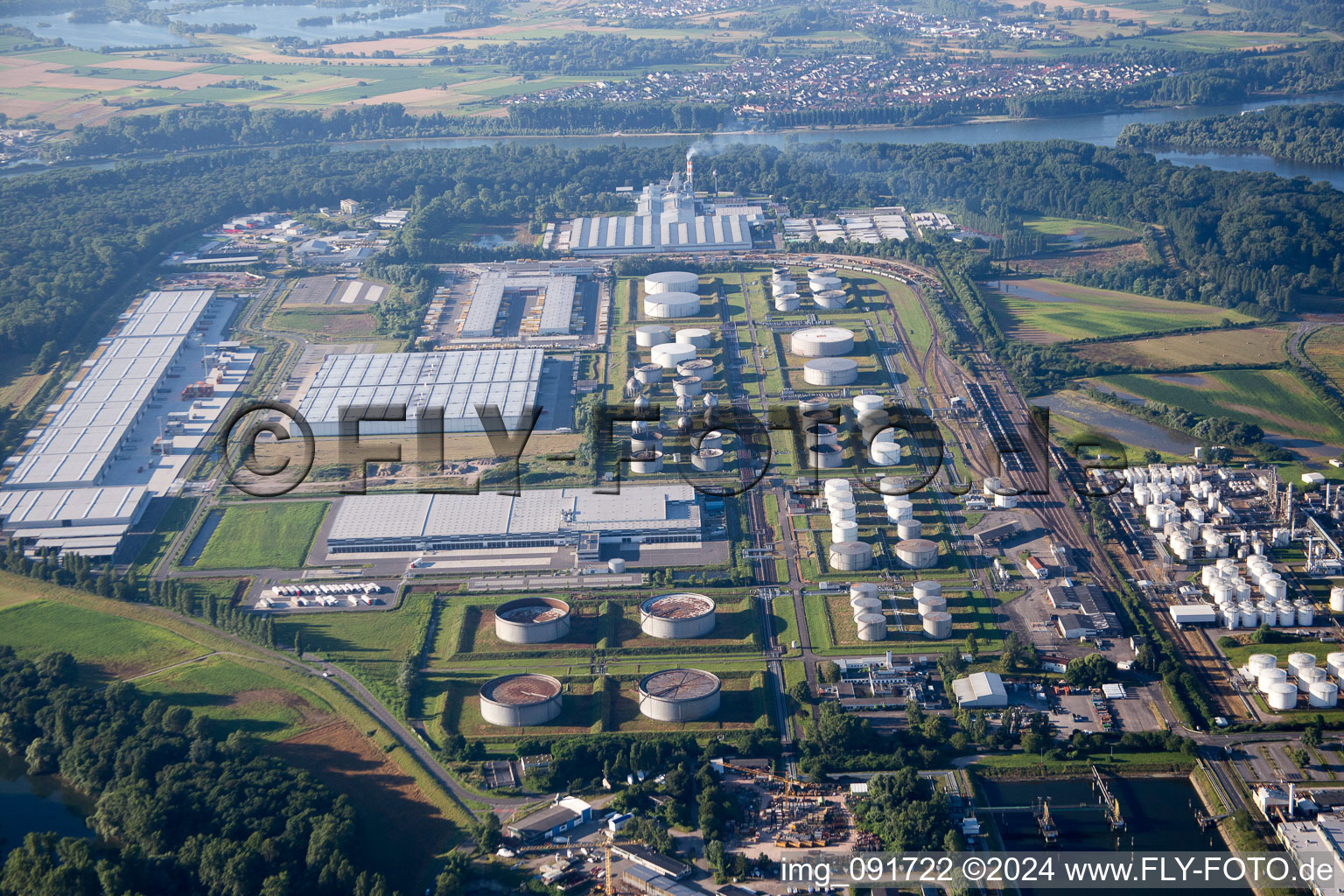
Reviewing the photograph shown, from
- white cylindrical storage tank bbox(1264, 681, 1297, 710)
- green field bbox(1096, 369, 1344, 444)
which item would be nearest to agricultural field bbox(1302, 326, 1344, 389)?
green field bbox(1096, 369, 1344, 444)

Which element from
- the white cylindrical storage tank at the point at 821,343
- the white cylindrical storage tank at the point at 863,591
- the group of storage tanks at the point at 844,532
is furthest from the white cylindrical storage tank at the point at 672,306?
the white cylindrical storage tank at the point at 863,591

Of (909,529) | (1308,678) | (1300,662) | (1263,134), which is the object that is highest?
(1300,662)

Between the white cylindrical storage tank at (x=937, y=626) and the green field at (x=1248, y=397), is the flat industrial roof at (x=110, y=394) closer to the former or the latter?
the white cylindrical storage tank at (x=937, y=626)

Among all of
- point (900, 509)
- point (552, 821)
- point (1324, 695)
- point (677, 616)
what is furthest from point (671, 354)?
point (1324, 695)

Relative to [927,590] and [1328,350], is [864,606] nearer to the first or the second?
[927,590]

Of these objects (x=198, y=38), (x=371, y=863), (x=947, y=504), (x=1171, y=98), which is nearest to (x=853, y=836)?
(x=371, y=863)
